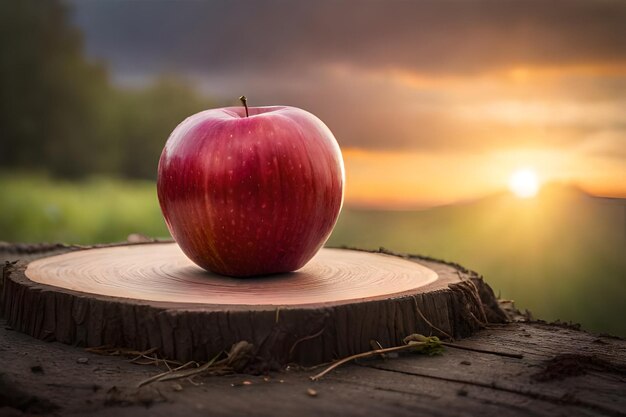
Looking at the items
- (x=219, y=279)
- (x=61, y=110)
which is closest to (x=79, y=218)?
(x=61, y=110)

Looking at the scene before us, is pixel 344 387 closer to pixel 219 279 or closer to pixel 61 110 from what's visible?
pixel 219 279

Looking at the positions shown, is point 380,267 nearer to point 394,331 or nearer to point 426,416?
point 394,331

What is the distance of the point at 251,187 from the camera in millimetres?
2990

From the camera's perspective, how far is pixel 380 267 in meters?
3.60

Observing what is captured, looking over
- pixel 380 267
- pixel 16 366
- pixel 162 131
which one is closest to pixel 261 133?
pixel 380 267

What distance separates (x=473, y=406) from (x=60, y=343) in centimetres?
171

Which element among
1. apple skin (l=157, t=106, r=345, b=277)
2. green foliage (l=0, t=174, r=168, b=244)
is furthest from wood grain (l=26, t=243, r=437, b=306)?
green foliage (l=0, t=174, r=168, b=244)

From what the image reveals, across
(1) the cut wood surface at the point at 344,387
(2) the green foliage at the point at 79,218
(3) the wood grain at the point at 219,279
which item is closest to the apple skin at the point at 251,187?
(3) the wood grain at the point at 219,279

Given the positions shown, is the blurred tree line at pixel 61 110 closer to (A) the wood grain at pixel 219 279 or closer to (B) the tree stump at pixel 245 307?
(A) the wood grain at pixel 219 279

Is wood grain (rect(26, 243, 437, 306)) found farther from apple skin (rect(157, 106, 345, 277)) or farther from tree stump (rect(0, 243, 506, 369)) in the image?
apple skin (rect(157, 106, 345, 277))

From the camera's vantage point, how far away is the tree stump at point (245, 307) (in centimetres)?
250

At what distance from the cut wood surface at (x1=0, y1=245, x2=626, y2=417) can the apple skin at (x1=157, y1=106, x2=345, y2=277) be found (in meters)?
0.73

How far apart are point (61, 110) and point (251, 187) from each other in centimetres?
1014

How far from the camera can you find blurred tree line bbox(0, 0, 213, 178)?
1177 centimetres
